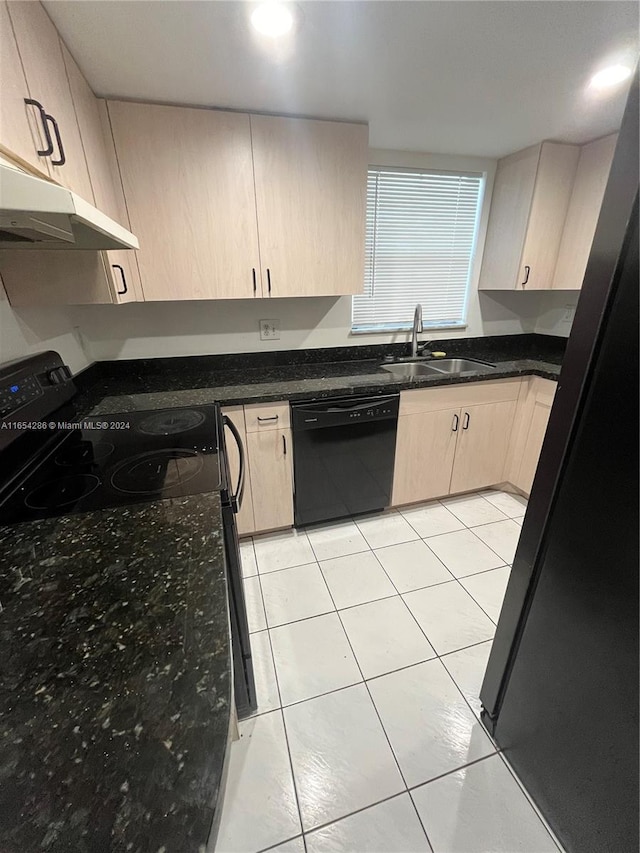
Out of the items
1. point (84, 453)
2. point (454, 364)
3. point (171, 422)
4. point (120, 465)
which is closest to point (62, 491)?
point (120, 465)

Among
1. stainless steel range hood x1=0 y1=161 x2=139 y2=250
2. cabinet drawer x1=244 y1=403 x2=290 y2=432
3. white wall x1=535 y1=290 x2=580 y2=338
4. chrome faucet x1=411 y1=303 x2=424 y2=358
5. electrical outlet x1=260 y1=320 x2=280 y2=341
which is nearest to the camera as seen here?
stainless steel range hood x1=0 y1=161 x2=139 y2=250

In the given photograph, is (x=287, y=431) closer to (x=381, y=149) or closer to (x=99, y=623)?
(x=99, y=623)

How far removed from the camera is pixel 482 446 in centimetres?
232

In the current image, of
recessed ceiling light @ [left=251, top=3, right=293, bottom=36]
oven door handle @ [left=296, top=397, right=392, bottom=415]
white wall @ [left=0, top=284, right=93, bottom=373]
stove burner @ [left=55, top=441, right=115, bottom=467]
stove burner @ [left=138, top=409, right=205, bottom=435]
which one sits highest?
recessed ceiling light @ [left=251, top=3, right=293, bottom=36]

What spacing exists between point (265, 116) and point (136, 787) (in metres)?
2.26

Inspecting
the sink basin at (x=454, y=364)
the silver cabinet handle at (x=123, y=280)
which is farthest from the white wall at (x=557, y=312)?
the silver cabinet handle at (x=123, y=280)

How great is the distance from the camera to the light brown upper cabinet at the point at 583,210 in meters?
1.98

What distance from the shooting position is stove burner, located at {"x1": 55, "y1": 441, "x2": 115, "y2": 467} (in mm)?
1165

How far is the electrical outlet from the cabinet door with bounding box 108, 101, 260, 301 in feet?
1.31

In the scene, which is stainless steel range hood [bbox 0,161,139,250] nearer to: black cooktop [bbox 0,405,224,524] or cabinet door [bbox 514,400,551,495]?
black cooktop [bbox 0,405,224,524]

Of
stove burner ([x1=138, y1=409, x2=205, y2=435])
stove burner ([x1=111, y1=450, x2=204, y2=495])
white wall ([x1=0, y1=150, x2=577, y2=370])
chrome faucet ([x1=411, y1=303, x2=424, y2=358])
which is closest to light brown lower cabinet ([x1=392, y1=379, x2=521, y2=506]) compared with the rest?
chrome faucet ([x1=411, y1=303, x2=424, y2=358])

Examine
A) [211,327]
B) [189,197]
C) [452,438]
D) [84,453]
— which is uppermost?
[189,197]

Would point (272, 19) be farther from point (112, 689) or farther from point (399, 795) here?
point (399, 795)

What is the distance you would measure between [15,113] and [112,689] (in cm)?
144
